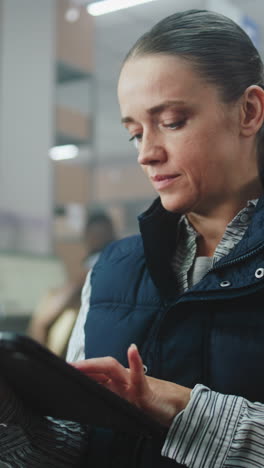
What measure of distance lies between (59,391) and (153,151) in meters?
0.37

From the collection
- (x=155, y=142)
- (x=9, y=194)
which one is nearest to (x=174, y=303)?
(x=155, y=142)

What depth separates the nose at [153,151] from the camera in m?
0.88

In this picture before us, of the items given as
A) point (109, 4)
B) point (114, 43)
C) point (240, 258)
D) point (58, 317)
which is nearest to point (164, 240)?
point (240, 258)

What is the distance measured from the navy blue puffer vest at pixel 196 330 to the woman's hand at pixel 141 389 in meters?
0.08

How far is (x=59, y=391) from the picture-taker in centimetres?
68

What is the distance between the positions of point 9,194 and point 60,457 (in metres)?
2.80

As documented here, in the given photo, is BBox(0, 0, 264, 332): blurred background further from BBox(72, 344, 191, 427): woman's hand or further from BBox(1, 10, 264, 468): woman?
BBox(72, 344, 191, 427): woman's hand

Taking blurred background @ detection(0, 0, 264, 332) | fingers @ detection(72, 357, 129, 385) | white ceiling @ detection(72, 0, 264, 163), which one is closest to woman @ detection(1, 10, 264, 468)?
fingers @ detection(72, 357, 129, 385)

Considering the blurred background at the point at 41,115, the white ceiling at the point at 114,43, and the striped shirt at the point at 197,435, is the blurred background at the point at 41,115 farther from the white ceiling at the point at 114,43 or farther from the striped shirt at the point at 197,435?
the striped shirt at the point at 197,435

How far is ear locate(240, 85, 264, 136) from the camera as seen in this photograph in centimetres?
90

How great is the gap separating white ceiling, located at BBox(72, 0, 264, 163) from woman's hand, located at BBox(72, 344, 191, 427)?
117cm

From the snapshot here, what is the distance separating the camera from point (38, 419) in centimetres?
79

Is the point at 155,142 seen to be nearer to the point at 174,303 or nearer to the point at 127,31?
the point at 174,303

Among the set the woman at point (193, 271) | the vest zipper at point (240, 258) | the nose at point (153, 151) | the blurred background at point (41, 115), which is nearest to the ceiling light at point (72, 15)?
the blurred background at point (41, 115)
